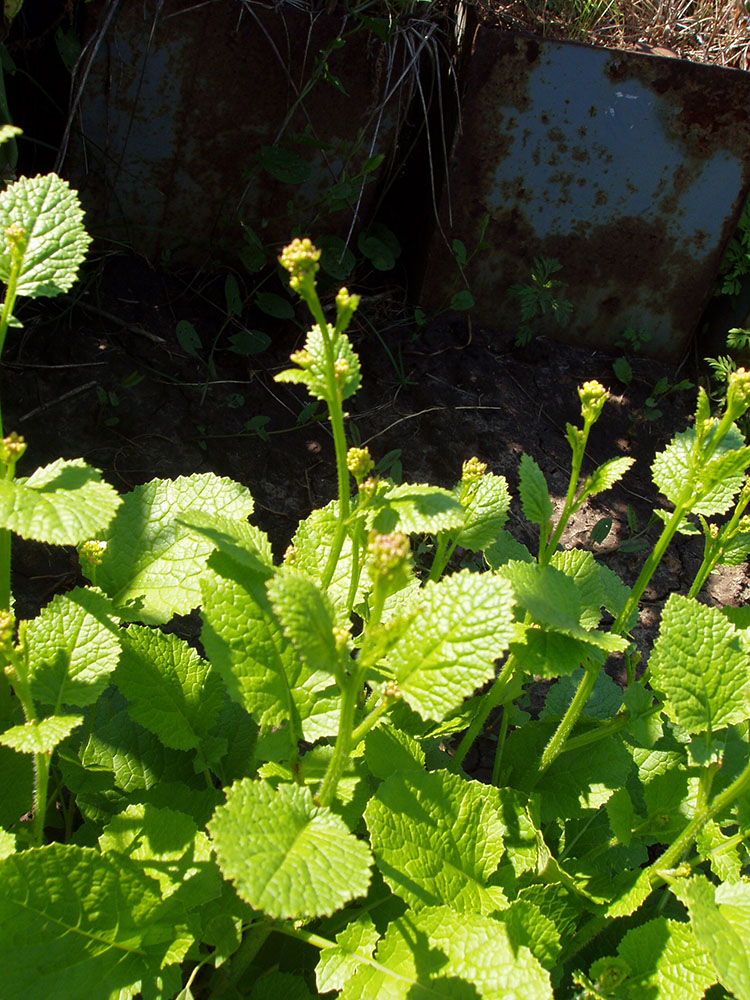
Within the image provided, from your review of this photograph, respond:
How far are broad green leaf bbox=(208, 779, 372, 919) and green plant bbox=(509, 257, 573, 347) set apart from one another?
2.62 metres

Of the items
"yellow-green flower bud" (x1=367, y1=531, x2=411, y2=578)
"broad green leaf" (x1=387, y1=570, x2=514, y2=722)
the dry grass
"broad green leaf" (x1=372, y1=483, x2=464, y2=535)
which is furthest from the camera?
the dry grass

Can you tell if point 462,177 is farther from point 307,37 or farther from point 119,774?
point 119,774

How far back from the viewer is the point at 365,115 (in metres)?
3.07

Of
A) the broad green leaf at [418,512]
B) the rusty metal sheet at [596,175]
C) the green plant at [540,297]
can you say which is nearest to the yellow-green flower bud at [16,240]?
the broad green leaf at [418,512]

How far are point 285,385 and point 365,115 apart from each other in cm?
100

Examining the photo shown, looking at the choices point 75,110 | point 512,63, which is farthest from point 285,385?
point 512,63

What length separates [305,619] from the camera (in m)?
1.00

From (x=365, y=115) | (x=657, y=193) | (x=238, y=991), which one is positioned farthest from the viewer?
(x=657, y=193)

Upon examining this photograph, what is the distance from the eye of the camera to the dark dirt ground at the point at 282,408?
277 centimetres

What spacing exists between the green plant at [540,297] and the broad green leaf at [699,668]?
7.34 ft

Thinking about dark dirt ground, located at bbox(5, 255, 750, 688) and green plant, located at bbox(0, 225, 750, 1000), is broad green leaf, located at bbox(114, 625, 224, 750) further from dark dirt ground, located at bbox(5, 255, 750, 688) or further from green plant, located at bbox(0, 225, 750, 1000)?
dark dirt ground, located at bbox(5, 255, 750, 688)

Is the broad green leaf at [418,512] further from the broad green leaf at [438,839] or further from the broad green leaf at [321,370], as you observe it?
the broad green leaf at [438,839]

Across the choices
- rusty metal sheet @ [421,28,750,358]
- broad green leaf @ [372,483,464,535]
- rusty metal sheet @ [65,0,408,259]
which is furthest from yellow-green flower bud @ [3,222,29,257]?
rusty metal sheet @ [421,28,750,358]

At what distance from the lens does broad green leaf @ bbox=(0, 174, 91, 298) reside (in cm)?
123
